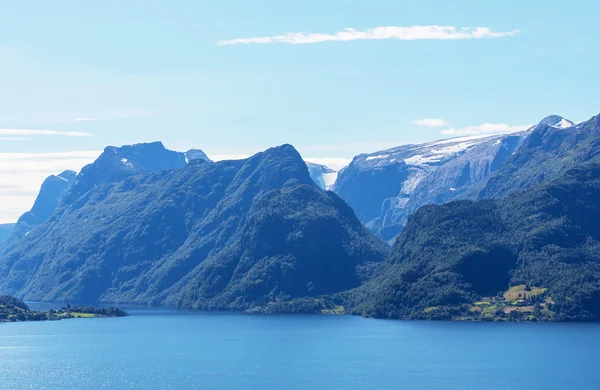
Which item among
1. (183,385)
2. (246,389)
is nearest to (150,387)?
(183,385)

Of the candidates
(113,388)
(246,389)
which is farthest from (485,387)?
(113,388)

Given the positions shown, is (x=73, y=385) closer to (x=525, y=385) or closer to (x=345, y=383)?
(x=345, y=383)

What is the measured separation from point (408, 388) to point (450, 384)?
9.69 metres

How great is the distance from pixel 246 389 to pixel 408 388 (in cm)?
3225

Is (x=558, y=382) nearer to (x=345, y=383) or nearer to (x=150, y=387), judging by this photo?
(x=345, y=383)

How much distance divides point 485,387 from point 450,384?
7.35m

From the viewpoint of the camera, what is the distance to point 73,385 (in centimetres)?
19938

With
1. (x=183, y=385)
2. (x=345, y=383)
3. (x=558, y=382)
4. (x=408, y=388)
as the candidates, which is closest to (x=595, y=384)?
(x=558, y=382)

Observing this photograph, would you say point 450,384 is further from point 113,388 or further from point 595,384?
point 113,388

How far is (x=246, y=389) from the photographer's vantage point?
19175cm

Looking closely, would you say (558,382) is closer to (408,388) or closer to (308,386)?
(408,388)

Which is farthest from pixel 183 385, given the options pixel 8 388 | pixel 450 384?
pixel 450 384

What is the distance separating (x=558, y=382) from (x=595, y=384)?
742 cm

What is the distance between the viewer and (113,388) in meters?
195
